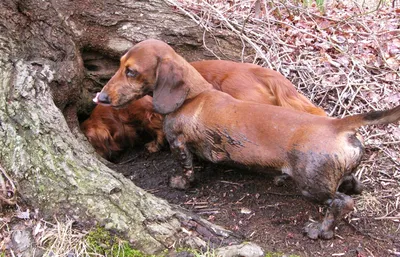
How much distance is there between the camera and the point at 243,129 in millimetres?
3281

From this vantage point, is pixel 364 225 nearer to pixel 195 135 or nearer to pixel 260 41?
pixel 195 135

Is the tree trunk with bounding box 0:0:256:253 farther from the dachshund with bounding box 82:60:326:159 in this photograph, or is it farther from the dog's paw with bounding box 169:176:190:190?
the dog's paw with bounding box 169:176:190:190

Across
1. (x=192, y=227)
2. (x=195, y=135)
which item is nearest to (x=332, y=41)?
(x=195, y=135)

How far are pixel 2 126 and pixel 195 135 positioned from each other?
1.46 metres

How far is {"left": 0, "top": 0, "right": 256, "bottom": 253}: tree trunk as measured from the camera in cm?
274

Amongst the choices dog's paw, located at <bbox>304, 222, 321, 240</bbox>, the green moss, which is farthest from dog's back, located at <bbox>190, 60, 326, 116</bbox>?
the green moss

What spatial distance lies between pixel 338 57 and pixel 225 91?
1.90m


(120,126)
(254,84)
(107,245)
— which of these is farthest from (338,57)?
(107,245)

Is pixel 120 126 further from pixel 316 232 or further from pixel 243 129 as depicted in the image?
pixel 316 232

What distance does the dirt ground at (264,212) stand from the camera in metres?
3.09

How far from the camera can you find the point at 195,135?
3641 millimetres

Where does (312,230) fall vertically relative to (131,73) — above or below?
below

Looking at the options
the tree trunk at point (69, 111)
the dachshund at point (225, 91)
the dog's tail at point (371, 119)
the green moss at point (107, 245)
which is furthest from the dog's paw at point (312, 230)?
the green moss at point (107, 245)

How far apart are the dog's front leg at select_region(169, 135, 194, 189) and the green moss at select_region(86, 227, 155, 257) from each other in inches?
48.7
